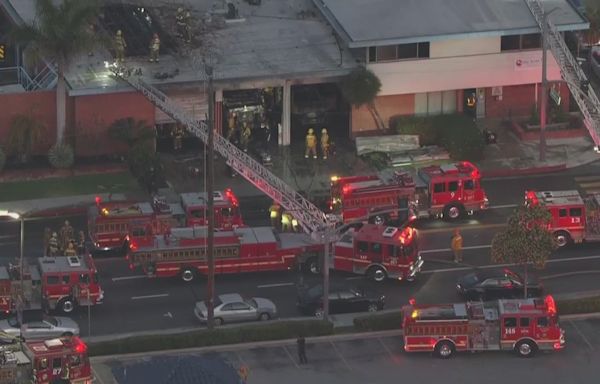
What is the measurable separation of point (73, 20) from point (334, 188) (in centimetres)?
1329

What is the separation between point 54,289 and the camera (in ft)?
247

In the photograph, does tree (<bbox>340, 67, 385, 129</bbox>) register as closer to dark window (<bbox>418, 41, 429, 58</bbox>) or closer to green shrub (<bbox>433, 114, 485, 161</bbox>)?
dark window (<bbox>418, 41, 429, 58</bbox>)

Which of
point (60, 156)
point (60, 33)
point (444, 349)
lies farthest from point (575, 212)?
point (60, 33)

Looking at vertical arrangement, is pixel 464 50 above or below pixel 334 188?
above

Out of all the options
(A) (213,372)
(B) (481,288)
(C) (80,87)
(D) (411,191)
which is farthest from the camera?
(C) (80,87)

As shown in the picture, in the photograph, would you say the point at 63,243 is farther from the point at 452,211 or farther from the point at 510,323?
the point at 510,323

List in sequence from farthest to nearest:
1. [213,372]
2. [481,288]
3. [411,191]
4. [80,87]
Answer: [80,87]
[411,191]
[481,288]
[213,372]

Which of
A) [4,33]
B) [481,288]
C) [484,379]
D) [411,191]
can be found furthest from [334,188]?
[4,33]

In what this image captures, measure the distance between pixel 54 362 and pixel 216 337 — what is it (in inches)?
259

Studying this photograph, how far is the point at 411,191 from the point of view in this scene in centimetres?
8306

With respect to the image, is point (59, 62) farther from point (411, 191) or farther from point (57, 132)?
point (411, 191)

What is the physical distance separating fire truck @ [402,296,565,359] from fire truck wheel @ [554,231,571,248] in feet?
30.8

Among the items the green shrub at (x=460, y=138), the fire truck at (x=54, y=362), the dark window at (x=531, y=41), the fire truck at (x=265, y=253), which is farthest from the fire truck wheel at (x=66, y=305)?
the dark window at (x=531, y=41)

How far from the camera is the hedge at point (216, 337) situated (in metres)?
71.4
